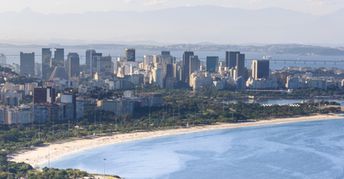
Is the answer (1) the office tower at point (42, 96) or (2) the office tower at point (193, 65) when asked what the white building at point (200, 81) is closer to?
(2) the office tower at point (193, 65)

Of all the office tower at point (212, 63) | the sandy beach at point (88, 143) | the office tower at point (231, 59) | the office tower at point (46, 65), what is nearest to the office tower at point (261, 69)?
the office tower at point (231, 59)

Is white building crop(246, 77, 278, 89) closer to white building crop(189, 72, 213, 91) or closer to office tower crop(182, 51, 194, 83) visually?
white building crop(189, 72, 213, 91)

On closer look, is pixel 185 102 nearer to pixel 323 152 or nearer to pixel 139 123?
pixel 139 123

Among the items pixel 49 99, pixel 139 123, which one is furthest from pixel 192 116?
pixel 49 99

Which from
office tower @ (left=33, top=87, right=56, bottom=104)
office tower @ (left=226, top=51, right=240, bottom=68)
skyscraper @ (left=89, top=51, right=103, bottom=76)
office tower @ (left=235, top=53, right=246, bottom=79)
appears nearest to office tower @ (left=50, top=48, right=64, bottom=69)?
skyscraper @ (left=89, top=51, right=103, bottom=76)

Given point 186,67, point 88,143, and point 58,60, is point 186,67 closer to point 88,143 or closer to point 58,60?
point 58,60

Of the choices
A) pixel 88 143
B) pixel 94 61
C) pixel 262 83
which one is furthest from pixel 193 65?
pixel 88 143

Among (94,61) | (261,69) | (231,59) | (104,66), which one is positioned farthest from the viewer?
(231,59)

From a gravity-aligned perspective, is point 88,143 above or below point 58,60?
below
